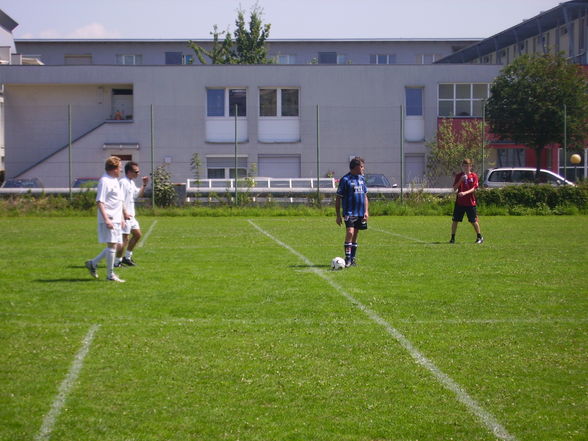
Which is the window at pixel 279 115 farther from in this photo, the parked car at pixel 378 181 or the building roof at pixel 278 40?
the building roof at pixel 278 40

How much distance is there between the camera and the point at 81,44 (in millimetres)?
76188

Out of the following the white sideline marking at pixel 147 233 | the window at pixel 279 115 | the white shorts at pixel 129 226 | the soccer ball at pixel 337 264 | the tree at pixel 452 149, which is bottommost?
the white sideline marking at pixel 147 233

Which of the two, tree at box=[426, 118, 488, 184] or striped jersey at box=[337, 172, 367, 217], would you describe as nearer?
striped jersey at box=[337, 172, 367, 217]

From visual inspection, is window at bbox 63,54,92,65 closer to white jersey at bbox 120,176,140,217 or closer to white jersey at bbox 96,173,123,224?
white jersey at bbox 120,176,140,217

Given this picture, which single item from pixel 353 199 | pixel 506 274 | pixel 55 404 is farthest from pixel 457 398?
pixel 353 199

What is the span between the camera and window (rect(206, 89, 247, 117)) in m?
46.8

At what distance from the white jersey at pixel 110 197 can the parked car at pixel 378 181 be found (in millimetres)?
25014

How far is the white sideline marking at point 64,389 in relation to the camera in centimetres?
522

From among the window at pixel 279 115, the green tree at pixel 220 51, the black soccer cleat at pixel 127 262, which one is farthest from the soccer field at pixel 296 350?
the green tree at pixel 220 51

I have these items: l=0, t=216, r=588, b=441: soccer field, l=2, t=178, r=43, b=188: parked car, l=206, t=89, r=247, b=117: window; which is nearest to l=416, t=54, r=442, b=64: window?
l=206, t=89, r=247, b=117: window

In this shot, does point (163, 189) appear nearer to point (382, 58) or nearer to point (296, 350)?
point (296, 350)

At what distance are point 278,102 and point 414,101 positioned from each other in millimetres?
7931

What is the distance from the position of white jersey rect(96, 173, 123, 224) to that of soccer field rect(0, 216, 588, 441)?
1.02m

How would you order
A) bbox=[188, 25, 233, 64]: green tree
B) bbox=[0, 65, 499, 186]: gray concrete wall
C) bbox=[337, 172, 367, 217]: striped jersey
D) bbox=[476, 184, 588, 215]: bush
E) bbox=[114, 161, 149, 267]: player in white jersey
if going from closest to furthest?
bbox=[114, 161, 149, 267]: player in white jersey < bbox=[337, 172, 367, 217]: striped jersey < bbox=[476, 184, 588, 215]: bush < bbox=[0, 65, 499, 186]: gray concrete wall < bbox=[188, 25, 233, 64]: green tree
